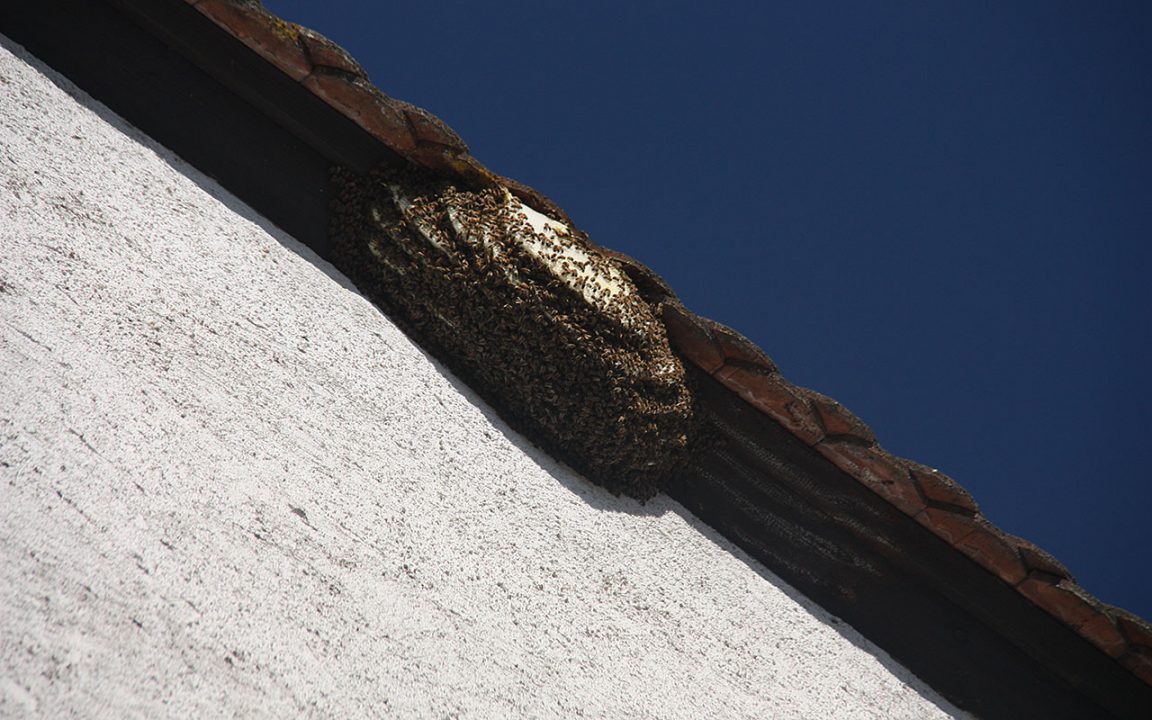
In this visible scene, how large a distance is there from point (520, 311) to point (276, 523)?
47.9 inches

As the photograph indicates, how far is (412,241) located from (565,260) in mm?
548

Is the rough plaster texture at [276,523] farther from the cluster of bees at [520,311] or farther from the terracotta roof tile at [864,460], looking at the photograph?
the terracotta roof tile at [864,460]

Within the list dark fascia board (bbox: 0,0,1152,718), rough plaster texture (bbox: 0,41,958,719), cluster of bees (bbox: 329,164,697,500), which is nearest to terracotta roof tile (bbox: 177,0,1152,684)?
dark fascia board (bbox: 0,0,1152,718)

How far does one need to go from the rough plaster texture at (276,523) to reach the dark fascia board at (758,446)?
0.12 m

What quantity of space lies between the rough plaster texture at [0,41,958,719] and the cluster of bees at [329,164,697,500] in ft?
0.42

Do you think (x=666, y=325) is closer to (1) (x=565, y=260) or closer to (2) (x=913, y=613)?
(1) (x=565, y=260)

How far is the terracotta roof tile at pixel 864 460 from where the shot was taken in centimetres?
304

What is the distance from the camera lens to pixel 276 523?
1.96m

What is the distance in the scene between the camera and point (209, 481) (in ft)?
6.29

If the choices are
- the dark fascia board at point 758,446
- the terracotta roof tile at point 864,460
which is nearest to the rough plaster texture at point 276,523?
the dark fascia board at point 758,446

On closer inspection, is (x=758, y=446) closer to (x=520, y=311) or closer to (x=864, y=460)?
(x=864, y=460)

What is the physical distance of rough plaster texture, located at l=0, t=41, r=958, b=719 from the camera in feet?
5.10

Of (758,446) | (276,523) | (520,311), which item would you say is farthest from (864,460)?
(276,523)

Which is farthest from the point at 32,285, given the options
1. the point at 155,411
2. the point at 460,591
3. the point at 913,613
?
the point at 913,613
